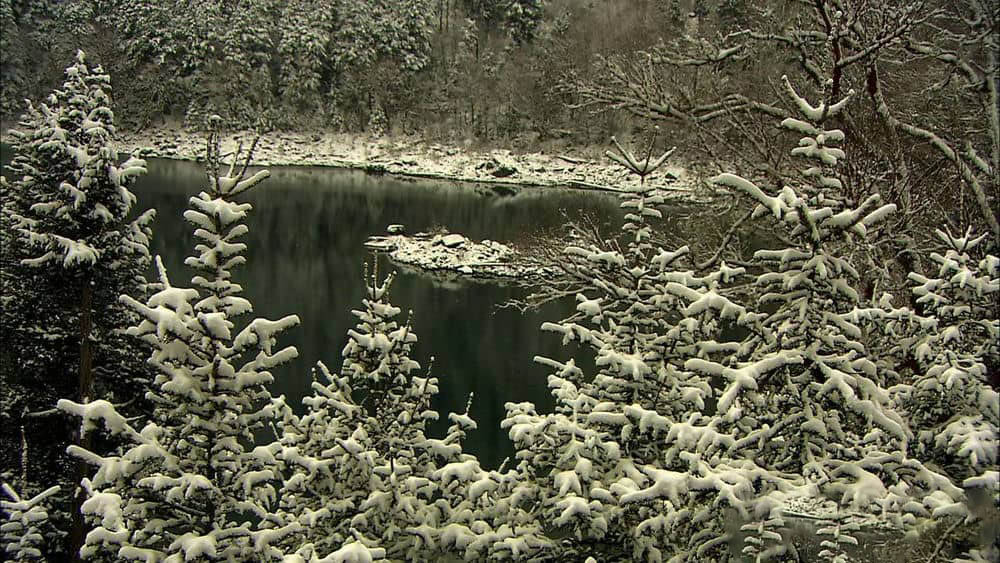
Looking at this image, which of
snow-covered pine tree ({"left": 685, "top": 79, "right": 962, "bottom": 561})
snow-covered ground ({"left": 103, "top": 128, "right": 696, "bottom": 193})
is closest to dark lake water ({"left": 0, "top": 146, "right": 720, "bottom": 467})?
snow-covered ground ({"left": 103, "top": 128, "right": 696, "bottom": 193})

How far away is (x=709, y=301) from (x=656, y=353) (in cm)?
135

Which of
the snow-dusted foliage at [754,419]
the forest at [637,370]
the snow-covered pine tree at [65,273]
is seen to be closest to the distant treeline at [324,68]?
the snow-covered pine tree at [65,273]

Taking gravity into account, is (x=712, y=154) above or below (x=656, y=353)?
above

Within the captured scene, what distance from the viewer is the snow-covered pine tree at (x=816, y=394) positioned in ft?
16.8

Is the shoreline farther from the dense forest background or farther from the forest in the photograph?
the forest

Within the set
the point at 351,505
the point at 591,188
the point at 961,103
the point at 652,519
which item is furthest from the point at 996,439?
the point at 591,188

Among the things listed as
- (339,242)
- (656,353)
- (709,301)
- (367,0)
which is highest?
(367,0)

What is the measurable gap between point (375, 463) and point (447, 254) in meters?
26.2

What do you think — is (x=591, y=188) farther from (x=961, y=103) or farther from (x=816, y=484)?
(x=816, y=484)

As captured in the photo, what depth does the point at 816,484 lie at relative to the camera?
527 centimetres

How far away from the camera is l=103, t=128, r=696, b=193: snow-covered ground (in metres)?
57.0

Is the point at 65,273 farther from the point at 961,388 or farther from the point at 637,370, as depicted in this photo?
the point at 961,388

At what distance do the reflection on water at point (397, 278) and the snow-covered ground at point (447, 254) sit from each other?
3.93ft

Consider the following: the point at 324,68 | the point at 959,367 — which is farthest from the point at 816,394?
the point at 324,68
